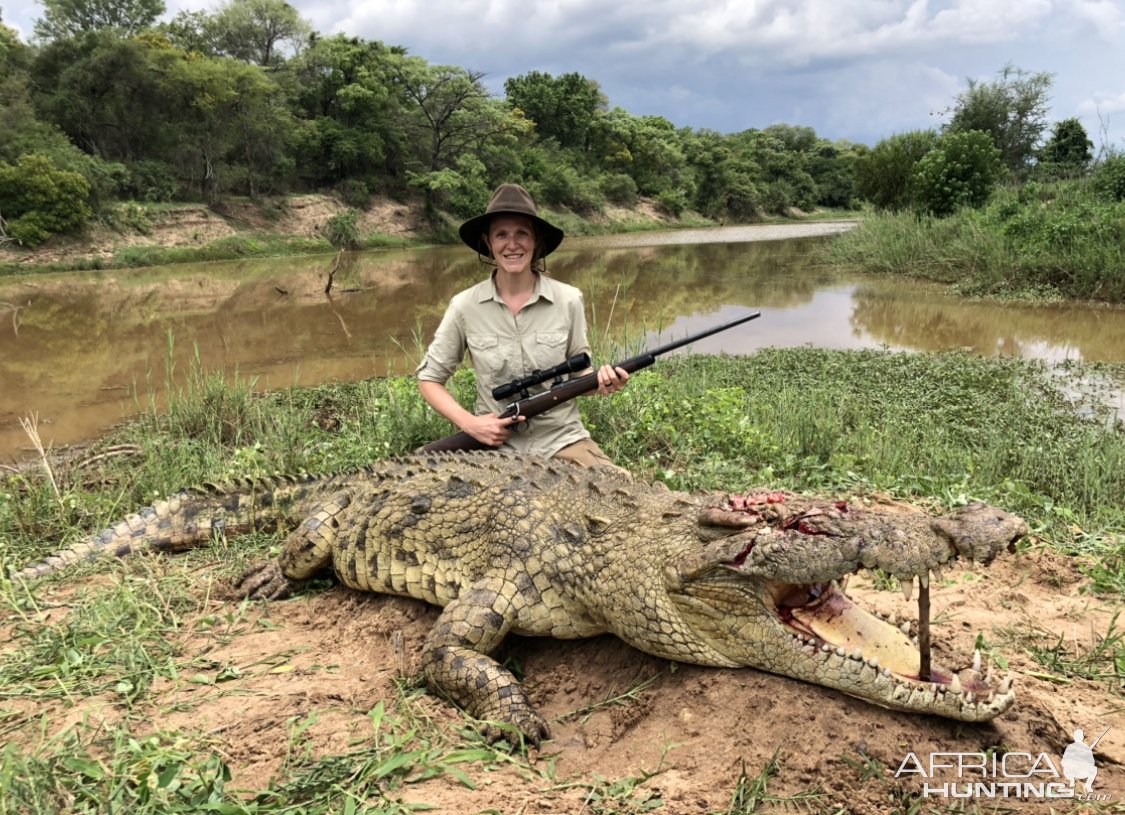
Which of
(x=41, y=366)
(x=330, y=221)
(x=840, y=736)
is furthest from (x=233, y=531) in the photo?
(x=330, y=221)

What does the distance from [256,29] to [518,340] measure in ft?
165

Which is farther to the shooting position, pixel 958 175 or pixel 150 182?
pixel 150 182

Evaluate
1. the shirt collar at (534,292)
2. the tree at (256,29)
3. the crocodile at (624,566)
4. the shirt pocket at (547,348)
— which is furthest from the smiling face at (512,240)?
the tree at (256,29)

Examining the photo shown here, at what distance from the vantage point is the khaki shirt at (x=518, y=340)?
398 centimetres

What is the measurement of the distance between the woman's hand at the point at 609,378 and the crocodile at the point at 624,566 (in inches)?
28.6

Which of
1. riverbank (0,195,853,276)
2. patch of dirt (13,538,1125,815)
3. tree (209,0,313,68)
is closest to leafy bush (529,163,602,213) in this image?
riverbank (0,195,853,276)

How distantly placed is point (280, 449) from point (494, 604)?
3330 millimetres

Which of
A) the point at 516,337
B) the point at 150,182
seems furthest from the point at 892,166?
the point at 150,182

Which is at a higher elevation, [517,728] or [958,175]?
[958,175]

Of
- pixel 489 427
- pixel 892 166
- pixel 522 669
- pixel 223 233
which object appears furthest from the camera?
pixel 223 233

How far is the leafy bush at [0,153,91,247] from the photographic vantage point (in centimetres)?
2348

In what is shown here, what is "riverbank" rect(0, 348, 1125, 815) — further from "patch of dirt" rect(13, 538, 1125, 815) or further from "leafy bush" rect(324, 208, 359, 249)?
"leafy bush" rect(324, 208, 359, 249)

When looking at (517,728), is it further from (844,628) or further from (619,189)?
(619,189)

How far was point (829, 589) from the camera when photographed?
7.39 ft
